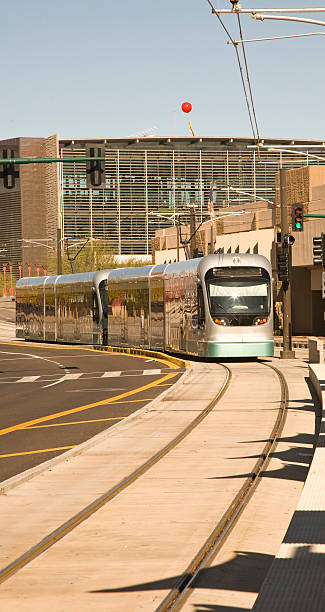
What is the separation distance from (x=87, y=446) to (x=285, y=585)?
9164 millimetres

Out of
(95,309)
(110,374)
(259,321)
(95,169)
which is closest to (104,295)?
(95,309)

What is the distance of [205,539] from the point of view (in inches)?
354

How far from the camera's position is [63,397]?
24828mm

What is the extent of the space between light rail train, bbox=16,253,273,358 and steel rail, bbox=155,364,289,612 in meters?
20.0

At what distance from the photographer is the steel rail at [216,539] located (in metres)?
7.08

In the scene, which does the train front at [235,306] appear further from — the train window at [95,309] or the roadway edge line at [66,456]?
the train window at [95,309]

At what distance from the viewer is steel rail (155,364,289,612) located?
23.2ft

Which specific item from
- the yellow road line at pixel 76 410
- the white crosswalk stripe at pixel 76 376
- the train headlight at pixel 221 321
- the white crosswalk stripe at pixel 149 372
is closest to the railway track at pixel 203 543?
the yellow road line at pixel 76 410

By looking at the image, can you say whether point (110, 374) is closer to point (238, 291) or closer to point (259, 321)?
point (238, 291)

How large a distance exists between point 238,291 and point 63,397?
12.0 meters

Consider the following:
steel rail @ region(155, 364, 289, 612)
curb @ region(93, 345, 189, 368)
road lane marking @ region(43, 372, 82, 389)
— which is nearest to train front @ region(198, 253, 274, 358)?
curb @ region(93, 345, 189, 368)

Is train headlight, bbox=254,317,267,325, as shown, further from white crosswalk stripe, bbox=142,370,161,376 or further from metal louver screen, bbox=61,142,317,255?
metal louver screen, bbox=61,142,317,255

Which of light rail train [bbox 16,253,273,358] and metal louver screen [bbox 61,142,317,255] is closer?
light rail train [bbox 16,253,273,358]

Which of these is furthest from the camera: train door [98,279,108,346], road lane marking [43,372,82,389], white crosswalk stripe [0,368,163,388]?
train door [98,279,108,346]
